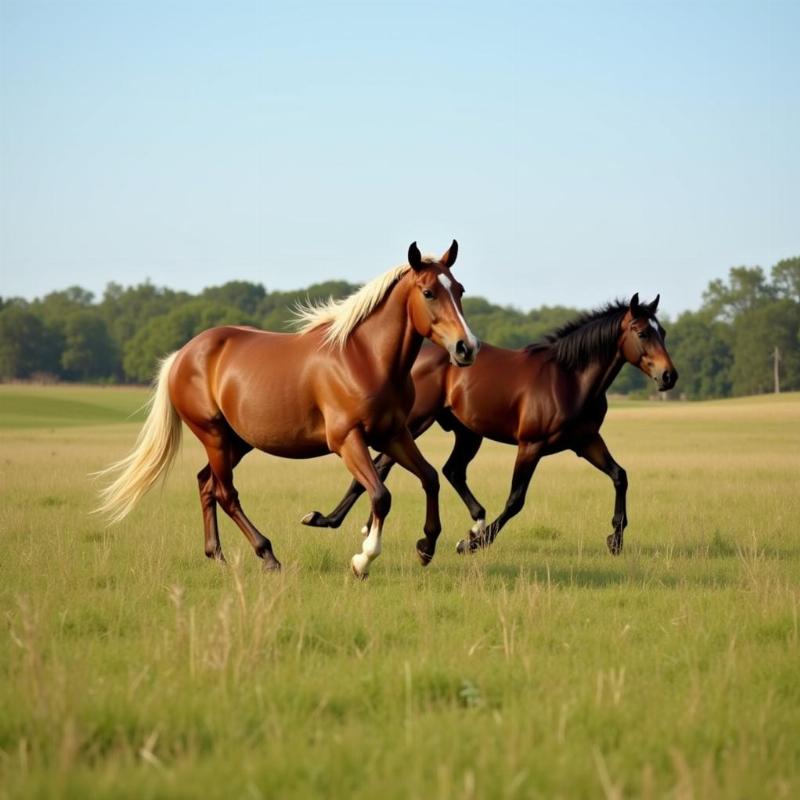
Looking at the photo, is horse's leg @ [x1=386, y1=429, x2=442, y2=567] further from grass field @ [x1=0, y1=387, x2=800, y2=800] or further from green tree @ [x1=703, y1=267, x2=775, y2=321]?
green tree @ [x1=703, y1=267, x2=775, y2=321]

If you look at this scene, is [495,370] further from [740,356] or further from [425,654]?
[740,356]

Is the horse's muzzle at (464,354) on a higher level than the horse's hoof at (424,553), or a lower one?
higher

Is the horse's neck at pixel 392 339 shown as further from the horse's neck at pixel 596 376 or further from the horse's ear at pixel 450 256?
the horse's neck at pixel 596 376

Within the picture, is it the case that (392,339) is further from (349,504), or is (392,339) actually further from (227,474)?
(349,504)

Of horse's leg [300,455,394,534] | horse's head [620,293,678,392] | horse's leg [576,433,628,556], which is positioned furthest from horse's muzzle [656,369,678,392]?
horse's leg [300,455,394,534]

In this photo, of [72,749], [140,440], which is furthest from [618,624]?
[140,440]

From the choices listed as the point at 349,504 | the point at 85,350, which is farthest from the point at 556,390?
the point at 85,350

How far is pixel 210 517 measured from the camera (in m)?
9.15

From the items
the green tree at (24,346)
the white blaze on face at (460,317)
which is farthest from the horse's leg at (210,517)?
the green tree at (24,346)

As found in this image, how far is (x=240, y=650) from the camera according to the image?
190 inches

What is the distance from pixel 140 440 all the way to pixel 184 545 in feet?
3.59

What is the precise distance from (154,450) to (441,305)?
352 cm

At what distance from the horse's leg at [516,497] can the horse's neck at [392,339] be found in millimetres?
2282

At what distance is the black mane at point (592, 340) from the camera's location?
10.6m
